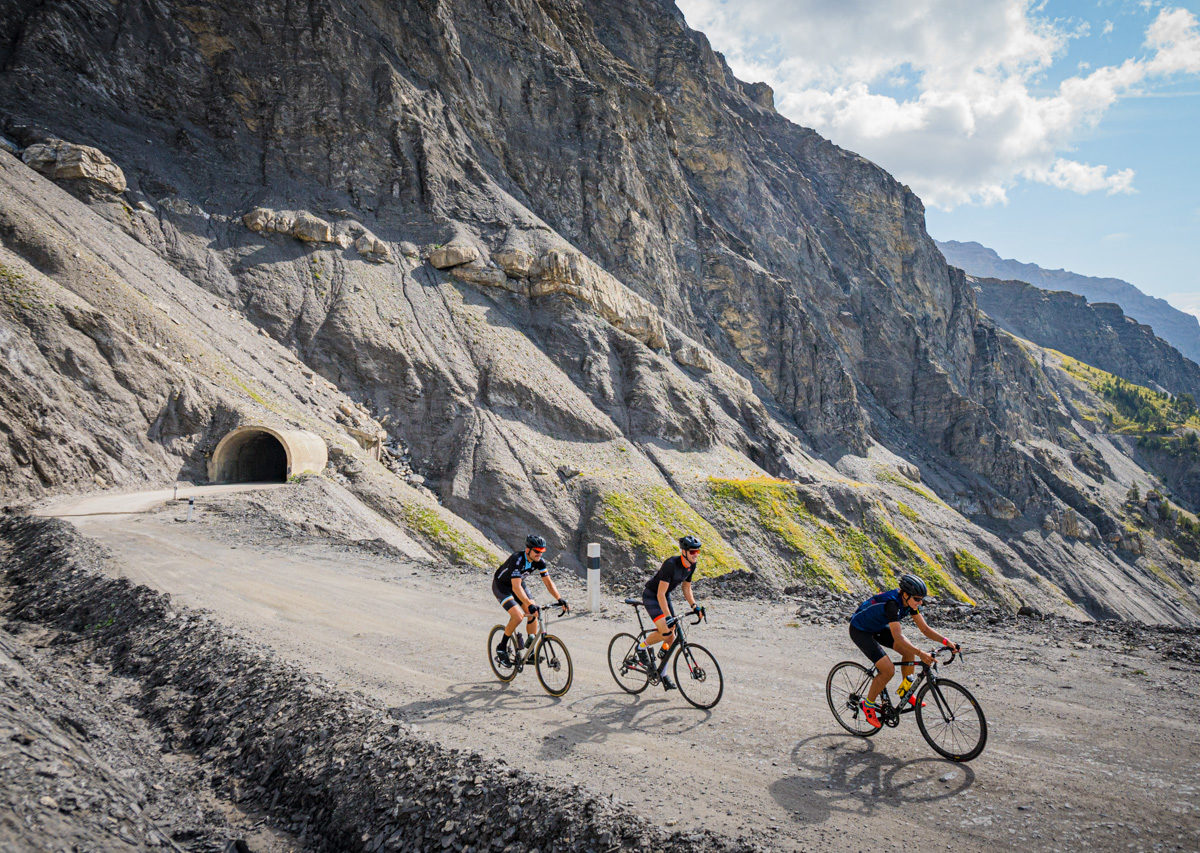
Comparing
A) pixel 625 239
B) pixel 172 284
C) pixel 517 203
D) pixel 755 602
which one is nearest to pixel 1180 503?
pixel 625 239

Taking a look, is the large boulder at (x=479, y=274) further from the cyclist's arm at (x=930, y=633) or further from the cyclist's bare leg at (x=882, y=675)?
the cyclist's arm at (x=930, y=633)

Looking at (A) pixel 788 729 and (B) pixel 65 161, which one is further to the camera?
(B) pixel 65 161

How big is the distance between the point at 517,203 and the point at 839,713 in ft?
177

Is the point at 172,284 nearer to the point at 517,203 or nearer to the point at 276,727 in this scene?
the point at 517,203

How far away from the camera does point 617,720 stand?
784cm

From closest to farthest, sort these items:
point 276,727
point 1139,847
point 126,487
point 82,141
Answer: point 1139,847 < point 276,727 < point 126,487 < point 82,141

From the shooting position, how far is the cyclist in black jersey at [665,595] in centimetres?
841

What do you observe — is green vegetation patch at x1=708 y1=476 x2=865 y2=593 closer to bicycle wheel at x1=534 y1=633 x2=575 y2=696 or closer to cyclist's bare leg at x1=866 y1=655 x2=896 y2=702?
bicycle wheel at x1=534 y1=633 x2=575 y2=696

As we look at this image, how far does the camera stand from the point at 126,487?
76.0 ft

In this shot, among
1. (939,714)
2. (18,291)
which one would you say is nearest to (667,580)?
(939,714)

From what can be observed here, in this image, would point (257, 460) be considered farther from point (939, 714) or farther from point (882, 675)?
point (939, 714)

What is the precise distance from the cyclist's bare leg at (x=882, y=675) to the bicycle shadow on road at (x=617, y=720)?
2057 millimetres

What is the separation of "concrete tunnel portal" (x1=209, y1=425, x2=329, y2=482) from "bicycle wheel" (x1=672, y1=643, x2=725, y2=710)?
70.6 feet

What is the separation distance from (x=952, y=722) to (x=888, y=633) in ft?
3.46
